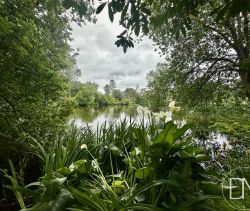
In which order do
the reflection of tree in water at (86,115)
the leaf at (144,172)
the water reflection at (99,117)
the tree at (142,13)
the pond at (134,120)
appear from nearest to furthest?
1. the tree at (142,13)
2. the leaf at (144,172)
3. the pond at (134,120)
4. the water reflection at (99,117)
5. the reflection of tree in water at (86,115)

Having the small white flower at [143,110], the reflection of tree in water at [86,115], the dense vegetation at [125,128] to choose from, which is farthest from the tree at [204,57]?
the small white flower at [143,110]

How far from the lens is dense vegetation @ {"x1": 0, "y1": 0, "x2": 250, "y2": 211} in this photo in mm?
1273

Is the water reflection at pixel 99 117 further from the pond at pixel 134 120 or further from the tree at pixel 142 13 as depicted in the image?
the tree at pixel 142 13

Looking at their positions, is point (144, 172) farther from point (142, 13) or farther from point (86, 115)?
point (86, 115)

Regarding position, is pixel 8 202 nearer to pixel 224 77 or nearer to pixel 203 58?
pixel 203 58

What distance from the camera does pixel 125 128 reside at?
2.57 metres

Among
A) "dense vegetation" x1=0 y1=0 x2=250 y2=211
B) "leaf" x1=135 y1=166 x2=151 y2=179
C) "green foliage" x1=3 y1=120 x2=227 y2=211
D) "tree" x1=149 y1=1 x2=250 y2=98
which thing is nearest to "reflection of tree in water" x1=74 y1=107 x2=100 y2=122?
"tree" x1=149 y1=1 x2=250 y2=98

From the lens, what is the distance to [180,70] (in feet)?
20.9

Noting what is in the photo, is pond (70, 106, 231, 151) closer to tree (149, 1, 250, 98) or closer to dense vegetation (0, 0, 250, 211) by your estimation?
dense vegetation (0, 0, 250, 211)

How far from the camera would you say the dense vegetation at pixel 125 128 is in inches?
50.1

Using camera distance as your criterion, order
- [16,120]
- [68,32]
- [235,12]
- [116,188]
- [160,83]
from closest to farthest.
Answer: [235,12]
[116,188]
[16,120]
[160,83]
[68,32]

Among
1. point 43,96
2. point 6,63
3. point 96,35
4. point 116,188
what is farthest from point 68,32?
point 116,188

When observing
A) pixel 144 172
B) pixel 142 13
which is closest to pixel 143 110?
pixel 144 172

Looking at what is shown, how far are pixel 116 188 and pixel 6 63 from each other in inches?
72.8
